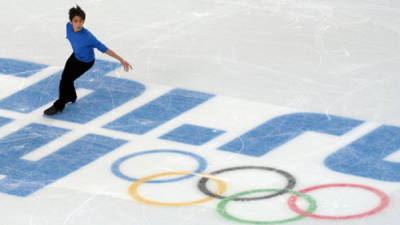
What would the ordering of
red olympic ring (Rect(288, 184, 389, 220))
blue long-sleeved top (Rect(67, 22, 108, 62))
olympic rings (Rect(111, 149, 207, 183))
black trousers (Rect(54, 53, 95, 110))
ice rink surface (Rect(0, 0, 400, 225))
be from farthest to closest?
1. black trousers (Rect(54, 53, 95, 110))
2. blue long-sleeved top (Rect(67, 22, 108, 62))
3. olympic rings (Rect(111, 149, 207, 183))
4. ice rink surface (Rect(0, 0, 400, 225))
5. red olympic ring (Rect(288, 184, 389, 220))

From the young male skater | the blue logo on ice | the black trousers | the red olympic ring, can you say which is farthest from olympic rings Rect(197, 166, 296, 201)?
the black trousers

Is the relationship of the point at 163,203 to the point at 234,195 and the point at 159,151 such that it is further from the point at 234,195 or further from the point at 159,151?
the point at 159,151

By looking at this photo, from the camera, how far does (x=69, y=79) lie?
41.4 feet

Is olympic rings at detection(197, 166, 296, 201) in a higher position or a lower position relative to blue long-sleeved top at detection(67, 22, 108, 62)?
lower

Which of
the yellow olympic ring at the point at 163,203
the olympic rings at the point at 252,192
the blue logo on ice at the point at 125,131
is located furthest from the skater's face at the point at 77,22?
the olympic rings at the point at 252,192

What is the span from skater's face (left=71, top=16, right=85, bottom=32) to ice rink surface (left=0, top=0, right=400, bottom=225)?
837mm

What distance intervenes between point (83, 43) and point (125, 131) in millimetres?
1067

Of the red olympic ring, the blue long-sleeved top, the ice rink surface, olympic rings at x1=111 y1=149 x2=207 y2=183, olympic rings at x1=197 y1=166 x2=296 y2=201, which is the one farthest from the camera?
the blue long-sleeved top

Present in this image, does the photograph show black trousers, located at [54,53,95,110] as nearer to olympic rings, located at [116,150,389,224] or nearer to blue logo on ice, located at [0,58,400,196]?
blue logo on ice, located at [0,58,400,196]

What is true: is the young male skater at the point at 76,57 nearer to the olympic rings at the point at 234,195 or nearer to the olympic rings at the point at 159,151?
the olympic rings at the point at 159,151

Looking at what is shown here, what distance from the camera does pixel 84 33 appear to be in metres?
12.4

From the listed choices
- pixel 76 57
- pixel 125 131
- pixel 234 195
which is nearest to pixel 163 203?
pixel 234 195

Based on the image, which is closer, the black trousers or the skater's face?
the skater's face

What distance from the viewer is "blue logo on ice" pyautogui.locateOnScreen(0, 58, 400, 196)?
11.0 metres
